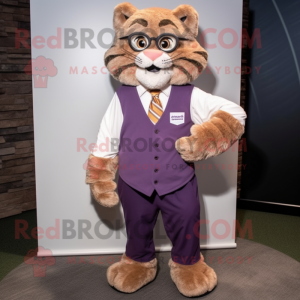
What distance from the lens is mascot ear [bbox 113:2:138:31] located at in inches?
79.0

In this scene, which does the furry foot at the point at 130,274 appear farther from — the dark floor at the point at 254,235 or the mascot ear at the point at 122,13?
the mascot ear at the point at 122,13

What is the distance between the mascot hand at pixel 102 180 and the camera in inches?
81.7

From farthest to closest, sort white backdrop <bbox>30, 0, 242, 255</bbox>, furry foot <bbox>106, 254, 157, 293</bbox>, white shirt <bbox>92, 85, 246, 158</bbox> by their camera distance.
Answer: white backdrop <bbox>30, 0, 242, 255</bbox> < furry foot <bbox>106, 254, 157, 293</bbox> < white shirt <bbox>92, 85, 246, 158</bbox>

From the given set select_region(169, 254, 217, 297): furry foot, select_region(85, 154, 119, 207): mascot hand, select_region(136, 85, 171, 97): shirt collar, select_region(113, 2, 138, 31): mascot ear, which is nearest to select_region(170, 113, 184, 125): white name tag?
select_region(136, 85, 171, 97): shirt collar

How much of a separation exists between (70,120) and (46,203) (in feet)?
1.62

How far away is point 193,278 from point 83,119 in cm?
102

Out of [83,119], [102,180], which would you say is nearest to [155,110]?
[102,180]

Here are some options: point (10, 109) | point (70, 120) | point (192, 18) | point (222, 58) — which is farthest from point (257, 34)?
point (10, 109)

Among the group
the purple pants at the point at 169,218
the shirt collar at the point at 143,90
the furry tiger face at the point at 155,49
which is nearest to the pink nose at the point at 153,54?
the furry tiger face at the point at 155,49

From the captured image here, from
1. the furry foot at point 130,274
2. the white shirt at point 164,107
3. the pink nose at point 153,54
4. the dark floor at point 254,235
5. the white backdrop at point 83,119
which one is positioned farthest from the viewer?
the dark floor at point 254,235

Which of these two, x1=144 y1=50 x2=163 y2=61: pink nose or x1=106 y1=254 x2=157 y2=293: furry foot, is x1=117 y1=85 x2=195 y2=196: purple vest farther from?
x1=106 y1=254 x2=157 y2=293: furry foot

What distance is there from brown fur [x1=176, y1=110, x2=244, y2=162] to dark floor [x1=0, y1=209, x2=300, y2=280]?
3.59 ft

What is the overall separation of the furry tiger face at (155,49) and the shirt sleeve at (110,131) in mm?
161

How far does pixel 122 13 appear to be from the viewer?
2.02 m
